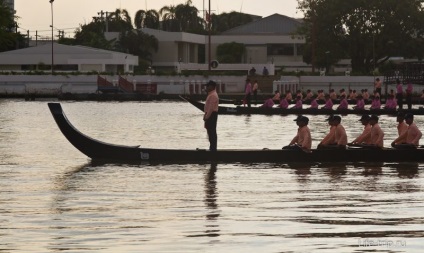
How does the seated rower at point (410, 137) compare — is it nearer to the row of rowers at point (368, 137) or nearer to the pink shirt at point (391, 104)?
the row of rowers at point (368, 137)

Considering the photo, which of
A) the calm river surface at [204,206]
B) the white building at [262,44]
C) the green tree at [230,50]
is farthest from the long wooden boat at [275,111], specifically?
the green tree at [230,50]

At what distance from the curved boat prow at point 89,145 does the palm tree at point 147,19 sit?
11898 cm

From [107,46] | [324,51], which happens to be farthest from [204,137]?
[107,46]

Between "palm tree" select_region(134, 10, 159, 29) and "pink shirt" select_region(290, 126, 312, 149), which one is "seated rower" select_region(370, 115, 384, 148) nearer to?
A: "pink shirt" select_region(290, 126, 312, 149)

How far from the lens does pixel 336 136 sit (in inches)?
1131

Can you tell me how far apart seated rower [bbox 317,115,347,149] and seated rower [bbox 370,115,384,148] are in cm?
71

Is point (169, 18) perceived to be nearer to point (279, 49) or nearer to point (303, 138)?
point (279, 49)

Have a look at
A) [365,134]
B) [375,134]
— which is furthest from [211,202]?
[365,134]

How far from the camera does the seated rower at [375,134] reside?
1122 inches

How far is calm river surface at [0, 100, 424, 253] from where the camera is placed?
16.9 meters

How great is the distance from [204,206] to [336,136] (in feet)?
27.4

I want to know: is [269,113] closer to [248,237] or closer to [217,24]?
[248,237]

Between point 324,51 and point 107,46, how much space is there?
26.4 m

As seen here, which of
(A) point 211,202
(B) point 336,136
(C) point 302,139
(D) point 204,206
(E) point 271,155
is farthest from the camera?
(B) point 336,136
